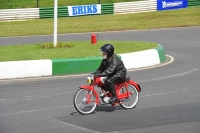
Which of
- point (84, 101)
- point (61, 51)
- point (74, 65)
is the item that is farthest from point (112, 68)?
point (61, 51)

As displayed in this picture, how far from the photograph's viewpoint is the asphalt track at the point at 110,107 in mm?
9711

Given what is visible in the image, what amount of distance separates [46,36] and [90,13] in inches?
450

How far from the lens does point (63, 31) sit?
32.2 metres

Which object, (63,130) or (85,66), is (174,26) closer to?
(85,66)

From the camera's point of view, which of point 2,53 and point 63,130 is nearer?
point 63,130

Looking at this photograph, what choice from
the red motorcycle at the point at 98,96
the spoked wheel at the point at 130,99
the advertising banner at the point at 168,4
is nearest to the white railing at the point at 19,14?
the advertising banner at the point at 168,4

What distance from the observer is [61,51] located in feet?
62.6

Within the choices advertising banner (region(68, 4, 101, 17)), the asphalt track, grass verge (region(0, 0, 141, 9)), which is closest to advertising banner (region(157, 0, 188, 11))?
advertising banner (region(68, 4, 101, 17))

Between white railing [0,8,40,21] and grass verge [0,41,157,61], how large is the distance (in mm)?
18976

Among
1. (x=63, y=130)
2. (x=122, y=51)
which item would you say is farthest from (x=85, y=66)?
(x=63, y=130)

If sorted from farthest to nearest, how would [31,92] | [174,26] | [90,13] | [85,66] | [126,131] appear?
1. [90,13]
2. [174,26]
3. [85,66]
4. [31,92]
5. [126,131]

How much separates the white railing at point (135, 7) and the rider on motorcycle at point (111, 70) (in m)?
30.6

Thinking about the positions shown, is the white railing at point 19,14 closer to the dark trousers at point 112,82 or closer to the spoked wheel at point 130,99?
the spoked wheel at point 130,99

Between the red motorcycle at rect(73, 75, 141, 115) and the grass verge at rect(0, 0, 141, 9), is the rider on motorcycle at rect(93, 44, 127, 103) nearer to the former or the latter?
the red motorcycle at rect(73, 75, 141, 115)
